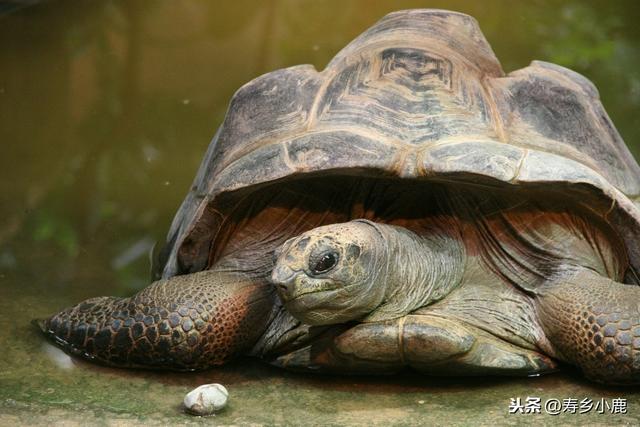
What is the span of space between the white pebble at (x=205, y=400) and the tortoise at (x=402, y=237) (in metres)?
0.31

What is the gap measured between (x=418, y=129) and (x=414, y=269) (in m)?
0.49

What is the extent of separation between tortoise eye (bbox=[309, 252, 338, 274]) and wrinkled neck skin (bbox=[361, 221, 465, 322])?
0.21 m

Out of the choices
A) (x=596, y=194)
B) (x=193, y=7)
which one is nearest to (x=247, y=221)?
(x=596, y=194)

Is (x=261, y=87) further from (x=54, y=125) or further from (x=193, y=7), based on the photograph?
(x=193, y=7)

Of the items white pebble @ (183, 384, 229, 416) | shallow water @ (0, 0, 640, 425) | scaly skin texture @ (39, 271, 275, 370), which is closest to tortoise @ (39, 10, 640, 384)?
scaly skin texture @ (39, 271, 275, 370)

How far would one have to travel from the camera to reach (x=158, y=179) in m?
6.12

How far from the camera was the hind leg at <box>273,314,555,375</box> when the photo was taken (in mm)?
3726

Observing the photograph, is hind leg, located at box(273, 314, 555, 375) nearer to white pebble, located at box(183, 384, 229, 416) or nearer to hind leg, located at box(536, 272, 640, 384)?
hind leg, located at box(536, 272, 640, 384)

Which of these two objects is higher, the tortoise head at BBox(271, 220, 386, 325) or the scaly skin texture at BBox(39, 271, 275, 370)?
the tortoise head at BBox(271, 220, 386, 325)

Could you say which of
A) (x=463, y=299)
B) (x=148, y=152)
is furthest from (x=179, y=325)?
(x=148, y=152)

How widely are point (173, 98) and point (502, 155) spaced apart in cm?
396

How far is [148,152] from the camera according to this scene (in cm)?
653

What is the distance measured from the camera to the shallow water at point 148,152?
3715 mm

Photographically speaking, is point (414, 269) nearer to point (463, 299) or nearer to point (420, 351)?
point (463, 299)
